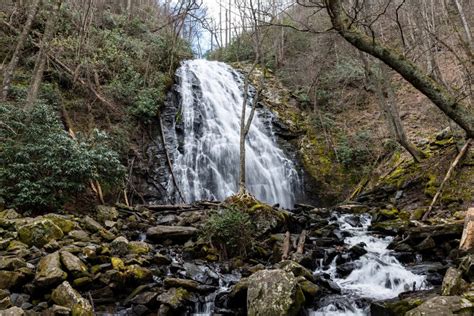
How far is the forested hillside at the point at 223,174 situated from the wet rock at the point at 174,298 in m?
0.03

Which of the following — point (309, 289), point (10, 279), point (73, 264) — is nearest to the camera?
point (10, 279)

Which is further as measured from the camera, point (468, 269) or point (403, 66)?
point (468, 269)

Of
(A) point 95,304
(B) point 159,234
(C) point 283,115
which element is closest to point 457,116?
(A) point 95,304

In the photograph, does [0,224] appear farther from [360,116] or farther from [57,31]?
[360,116]

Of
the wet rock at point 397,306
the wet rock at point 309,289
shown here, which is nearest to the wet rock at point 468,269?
the wet rock at point 397,306

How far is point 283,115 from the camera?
18.8m

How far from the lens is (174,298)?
5.73 metres

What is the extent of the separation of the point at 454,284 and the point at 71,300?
521 cm


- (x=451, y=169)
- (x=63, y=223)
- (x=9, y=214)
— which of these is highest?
(x=451, y=169)

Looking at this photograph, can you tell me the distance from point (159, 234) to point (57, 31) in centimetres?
1090

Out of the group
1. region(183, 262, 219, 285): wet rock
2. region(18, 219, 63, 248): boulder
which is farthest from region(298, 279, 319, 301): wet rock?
region(18, 219, 63, 248): boulder

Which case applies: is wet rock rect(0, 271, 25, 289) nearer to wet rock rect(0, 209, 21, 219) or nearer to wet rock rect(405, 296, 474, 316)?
wet rock rect(0, 209, 21, 219)

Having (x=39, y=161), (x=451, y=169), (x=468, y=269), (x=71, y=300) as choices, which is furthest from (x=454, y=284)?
(x=39, y=161)

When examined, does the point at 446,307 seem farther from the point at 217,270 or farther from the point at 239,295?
the point at 217,270
